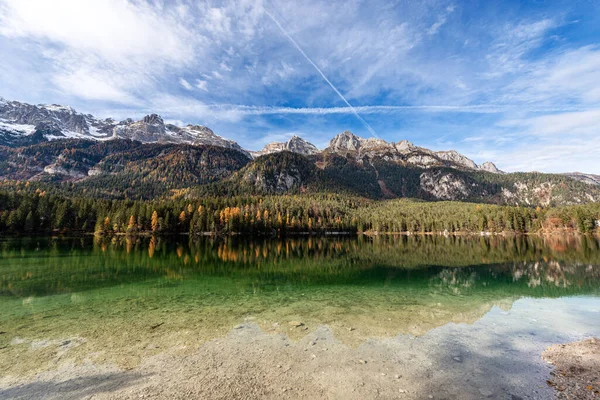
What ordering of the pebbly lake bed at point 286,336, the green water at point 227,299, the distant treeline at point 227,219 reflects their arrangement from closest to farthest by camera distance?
the pebbly lake bed at point 286,336 < the green water at point 227,299 < the distant treeline at point 227,219

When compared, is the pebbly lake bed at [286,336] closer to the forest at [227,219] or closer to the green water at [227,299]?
the green water at [227,299]

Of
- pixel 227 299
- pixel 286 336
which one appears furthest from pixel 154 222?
pixel 286 336

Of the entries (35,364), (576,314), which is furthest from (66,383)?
(576,314)

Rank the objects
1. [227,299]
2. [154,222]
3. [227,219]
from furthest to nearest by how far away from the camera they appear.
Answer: [227,219] → [154,222] → [227,299]

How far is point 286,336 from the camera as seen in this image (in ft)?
48.1

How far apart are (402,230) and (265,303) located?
530 ft

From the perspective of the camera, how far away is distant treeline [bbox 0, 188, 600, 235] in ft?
397

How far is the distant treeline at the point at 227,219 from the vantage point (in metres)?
121

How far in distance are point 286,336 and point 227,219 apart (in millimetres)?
124509

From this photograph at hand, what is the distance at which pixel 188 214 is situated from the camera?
135125 millimetres

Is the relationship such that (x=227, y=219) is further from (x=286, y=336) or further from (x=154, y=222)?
(x=286, y=336)

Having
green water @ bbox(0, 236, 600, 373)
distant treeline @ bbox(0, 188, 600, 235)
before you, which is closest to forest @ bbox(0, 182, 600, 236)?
distant treeline @ bbox(0, 188, 600, 235)

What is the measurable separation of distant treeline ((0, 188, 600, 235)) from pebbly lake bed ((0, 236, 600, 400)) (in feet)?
335

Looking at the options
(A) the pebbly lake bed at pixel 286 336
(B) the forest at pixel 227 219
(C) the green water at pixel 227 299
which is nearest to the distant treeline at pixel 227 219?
(B) the forest at pixel 227 219
